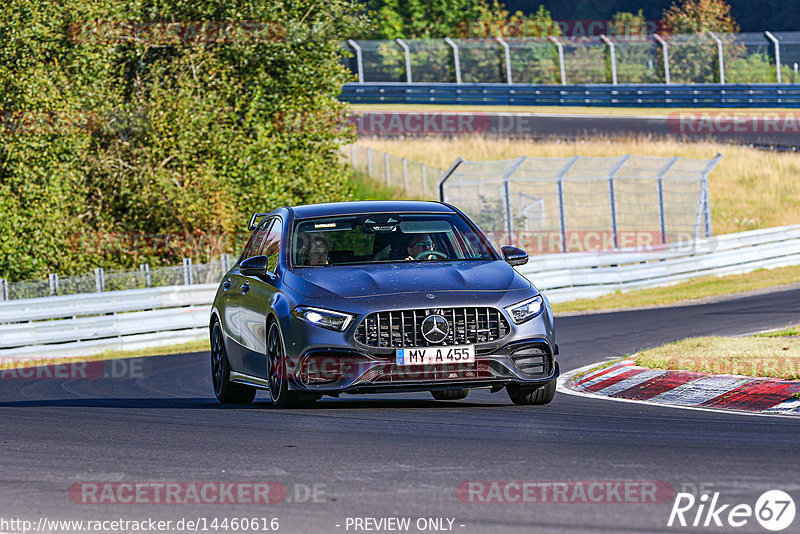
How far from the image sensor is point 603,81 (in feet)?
181

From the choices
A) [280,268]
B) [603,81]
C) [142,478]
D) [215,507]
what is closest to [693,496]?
[215,507]

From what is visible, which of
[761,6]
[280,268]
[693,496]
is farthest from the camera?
[761,6]

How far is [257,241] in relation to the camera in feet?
40.5

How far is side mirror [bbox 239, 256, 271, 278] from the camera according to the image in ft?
35.6

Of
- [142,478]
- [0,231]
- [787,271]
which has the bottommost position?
[787,271]

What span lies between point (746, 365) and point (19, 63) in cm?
2084

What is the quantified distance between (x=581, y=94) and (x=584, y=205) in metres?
14.4

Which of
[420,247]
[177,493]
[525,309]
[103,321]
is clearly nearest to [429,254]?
[420,247]

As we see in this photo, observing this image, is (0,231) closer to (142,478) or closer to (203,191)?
(203,191)

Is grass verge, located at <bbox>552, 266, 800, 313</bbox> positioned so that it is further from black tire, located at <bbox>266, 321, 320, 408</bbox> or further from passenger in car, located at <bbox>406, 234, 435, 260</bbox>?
black tire, located at <bbox>266, 321, 320, 408</bbox>

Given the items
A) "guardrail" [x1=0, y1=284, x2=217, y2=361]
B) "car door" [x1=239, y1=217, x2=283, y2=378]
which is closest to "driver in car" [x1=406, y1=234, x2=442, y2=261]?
"car door" [x1=239, y1=217, x2=283, y2=378]

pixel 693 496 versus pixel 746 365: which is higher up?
pixel 693 496

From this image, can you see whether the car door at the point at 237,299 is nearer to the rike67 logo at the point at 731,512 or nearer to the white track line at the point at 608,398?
the white track line at the point at 608,398

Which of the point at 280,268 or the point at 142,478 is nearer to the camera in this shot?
the point at 142,478
